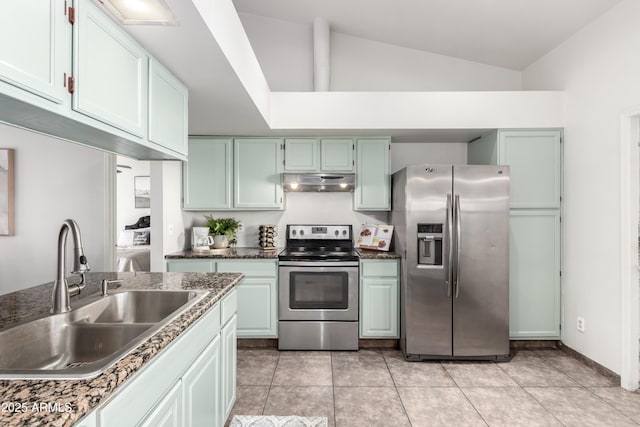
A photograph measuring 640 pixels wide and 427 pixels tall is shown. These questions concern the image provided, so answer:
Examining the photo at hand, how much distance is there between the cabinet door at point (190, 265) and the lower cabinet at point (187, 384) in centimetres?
132

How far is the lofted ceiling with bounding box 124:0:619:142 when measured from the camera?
1.97 meters

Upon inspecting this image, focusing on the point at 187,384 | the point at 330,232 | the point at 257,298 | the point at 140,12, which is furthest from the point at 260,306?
the point at 140,12

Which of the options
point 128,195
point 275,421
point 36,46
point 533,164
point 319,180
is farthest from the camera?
point 128,195

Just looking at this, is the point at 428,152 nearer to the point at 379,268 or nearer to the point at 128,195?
the point at 379,268

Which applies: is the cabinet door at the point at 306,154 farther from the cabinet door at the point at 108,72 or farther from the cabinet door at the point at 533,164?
the cabinet door at the point at 108,72

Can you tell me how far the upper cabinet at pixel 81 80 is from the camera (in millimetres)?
955

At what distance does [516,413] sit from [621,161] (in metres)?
2.00

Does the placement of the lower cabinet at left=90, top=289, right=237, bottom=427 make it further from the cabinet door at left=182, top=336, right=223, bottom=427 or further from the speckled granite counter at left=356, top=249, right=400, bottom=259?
the speckled granite counter at left=356, top=249, right=400, bottom=259

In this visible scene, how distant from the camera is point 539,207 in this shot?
10.7ft

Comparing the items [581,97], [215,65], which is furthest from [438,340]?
[215,65]

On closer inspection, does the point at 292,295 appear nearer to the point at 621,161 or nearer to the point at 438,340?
the point at 438,340

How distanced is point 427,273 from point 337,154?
1.50m

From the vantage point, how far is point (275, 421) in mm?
2137

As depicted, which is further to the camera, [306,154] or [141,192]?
[141,192]
